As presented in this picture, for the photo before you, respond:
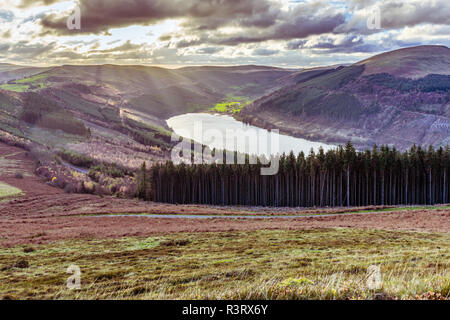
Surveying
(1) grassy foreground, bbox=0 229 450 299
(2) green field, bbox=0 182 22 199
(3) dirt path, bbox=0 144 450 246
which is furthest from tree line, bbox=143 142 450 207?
(1) grassy foreground, bbox=0 229 450 299

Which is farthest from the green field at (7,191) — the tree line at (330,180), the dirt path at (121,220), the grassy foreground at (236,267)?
the grassy foreground at (236,267)

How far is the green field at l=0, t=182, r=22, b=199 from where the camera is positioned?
82812 mm

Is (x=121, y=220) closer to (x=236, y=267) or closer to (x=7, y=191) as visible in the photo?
(x=236, y=267)

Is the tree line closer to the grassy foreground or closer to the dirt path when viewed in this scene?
the dirt path

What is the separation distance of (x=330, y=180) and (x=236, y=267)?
6282cm

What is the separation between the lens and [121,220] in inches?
1817

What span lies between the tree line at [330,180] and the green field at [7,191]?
37874 mm

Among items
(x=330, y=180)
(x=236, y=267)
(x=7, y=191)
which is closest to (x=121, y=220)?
(x=236, y=267)

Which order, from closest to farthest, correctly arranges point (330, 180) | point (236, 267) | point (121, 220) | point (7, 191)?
point (236, 267), point (121, 220), point (330, 180), point (7, 191)
